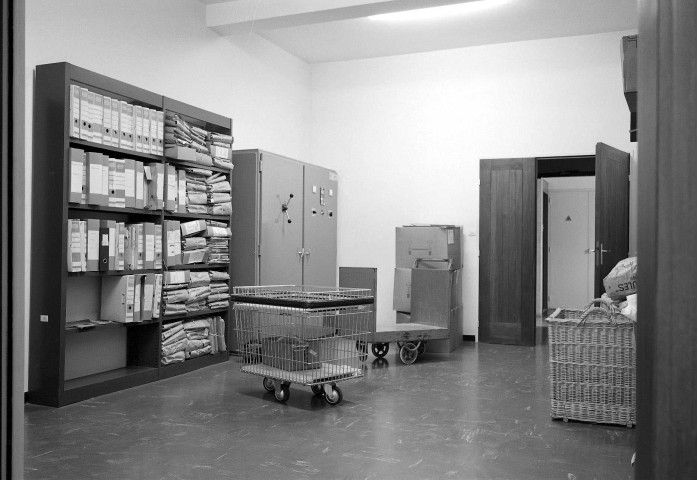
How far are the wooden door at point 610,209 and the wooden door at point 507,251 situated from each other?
1.01m

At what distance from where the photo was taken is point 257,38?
748 cm

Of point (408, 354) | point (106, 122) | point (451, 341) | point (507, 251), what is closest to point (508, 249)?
point (507, 251)

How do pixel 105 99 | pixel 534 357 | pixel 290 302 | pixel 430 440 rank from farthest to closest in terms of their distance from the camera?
1. pixel 534 357
2. pixel 105 99
3. pixel 290 302
4. pixel 430 440

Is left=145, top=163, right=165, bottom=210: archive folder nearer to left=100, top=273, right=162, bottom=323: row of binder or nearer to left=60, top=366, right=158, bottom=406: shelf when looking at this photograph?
left=100, top=273, right=162, bottom=323: row of binder

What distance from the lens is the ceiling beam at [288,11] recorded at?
5836 millimetres

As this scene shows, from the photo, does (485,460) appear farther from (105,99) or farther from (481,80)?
(481,80)

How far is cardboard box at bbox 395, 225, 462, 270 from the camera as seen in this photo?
23.7ft

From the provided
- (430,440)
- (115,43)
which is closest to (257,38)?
(115,43)

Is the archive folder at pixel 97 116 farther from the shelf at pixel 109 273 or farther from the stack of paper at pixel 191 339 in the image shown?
the stack of paper at pixel 191 339

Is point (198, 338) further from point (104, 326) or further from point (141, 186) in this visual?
point (141, 186)

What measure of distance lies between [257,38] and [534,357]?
16.0 feet

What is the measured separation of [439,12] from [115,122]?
3.76 metres

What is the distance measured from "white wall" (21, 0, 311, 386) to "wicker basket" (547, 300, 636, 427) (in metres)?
3.16

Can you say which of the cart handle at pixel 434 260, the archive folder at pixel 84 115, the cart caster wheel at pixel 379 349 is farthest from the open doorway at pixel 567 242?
the archive folder at pixel 84 115
